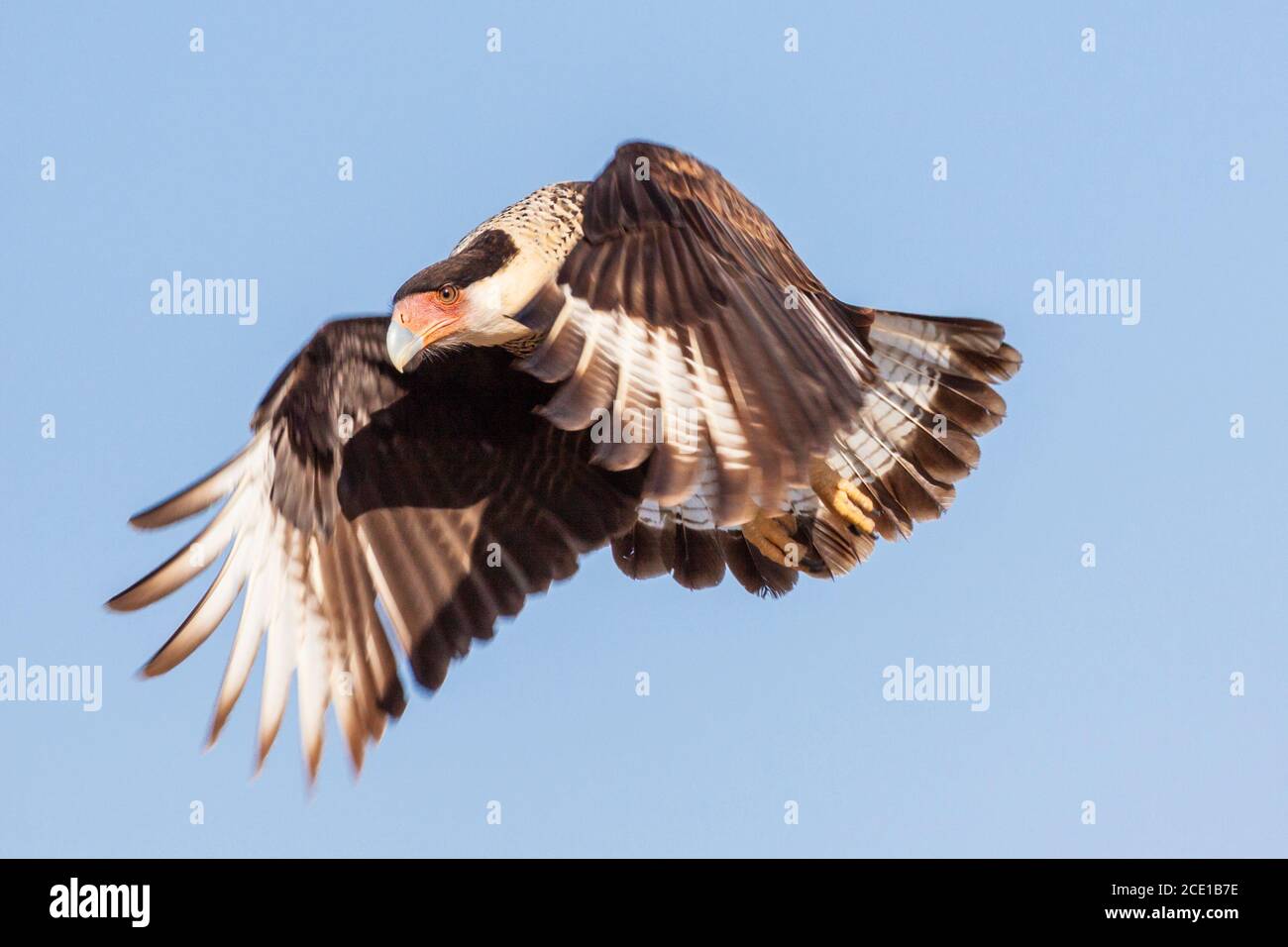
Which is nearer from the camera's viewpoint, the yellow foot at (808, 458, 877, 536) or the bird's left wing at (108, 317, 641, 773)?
the bird's left wing at (108, 317, 641, 773)

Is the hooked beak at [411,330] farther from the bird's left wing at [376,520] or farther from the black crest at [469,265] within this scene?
the bird's left wing at [376,520]

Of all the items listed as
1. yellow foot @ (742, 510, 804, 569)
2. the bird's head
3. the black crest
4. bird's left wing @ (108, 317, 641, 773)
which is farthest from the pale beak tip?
yellow foot @ (742, 510, 804, 569)

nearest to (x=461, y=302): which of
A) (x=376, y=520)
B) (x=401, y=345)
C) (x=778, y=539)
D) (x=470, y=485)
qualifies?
(x=401, y=345)

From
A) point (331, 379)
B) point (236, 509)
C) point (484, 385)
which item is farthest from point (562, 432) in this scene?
point (236, 509)

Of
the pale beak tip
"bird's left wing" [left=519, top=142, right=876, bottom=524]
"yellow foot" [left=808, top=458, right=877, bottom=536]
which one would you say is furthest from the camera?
"yellow foot" [left=808, top=458, right=877, bottom=536]

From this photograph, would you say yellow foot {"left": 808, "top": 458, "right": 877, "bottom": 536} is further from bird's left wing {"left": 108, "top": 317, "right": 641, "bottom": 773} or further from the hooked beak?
the hooked beak

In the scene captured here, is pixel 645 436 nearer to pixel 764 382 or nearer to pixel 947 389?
pixel 764 382
